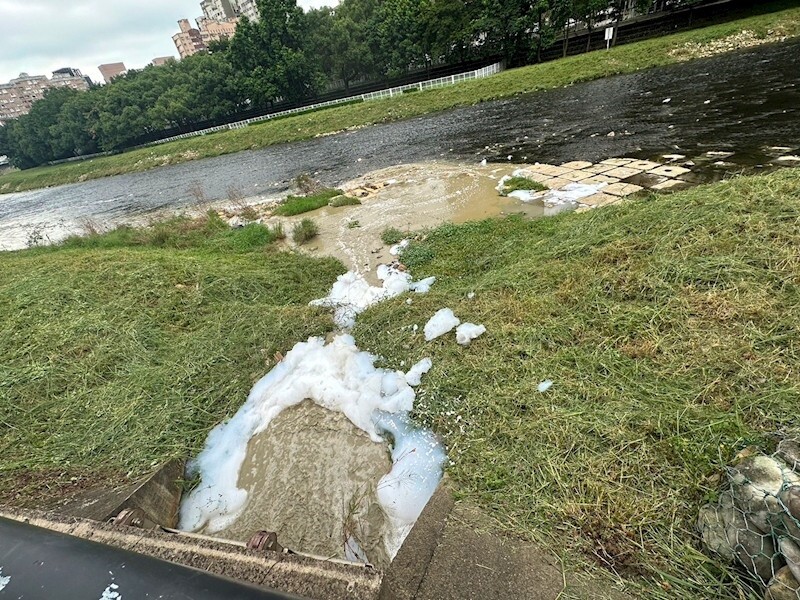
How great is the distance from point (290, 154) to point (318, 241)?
1830 cm

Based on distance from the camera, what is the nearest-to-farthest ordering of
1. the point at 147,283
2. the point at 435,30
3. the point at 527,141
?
1. the point at 147,283
2. the point at 527,141
3. the point at 435,30

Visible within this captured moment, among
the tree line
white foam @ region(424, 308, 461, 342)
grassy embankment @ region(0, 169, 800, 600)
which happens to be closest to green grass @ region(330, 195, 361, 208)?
grassy embankment @ region(0, 169, 800, 600)

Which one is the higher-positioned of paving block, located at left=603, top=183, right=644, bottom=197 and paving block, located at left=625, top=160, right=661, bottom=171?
paving block, located at left=603, top=183, right=644, bottom=197

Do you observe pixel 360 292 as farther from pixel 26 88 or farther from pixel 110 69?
pixel 26 88

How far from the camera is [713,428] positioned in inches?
87.4

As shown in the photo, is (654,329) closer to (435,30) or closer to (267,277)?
(267,277)

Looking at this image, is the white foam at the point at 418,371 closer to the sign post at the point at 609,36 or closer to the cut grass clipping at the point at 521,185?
the cut grass clipping at the point at 521,185

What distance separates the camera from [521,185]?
26.8 ft

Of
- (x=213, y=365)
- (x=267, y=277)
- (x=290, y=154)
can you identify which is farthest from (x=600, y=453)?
(x=290, y=154)

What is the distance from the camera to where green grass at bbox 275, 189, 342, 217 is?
407 inches

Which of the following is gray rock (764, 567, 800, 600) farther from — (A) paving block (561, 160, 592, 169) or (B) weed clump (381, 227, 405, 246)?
(A) paving block (561, 160, 592, 169)

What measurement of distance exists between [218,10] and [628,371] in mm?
160389

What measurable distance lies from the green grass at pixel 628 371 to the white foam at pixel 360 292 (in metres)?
0.44

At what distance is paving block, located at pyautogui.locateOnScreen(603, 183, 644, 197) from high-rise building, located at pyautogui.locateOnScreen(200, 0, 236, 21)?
14800cm
